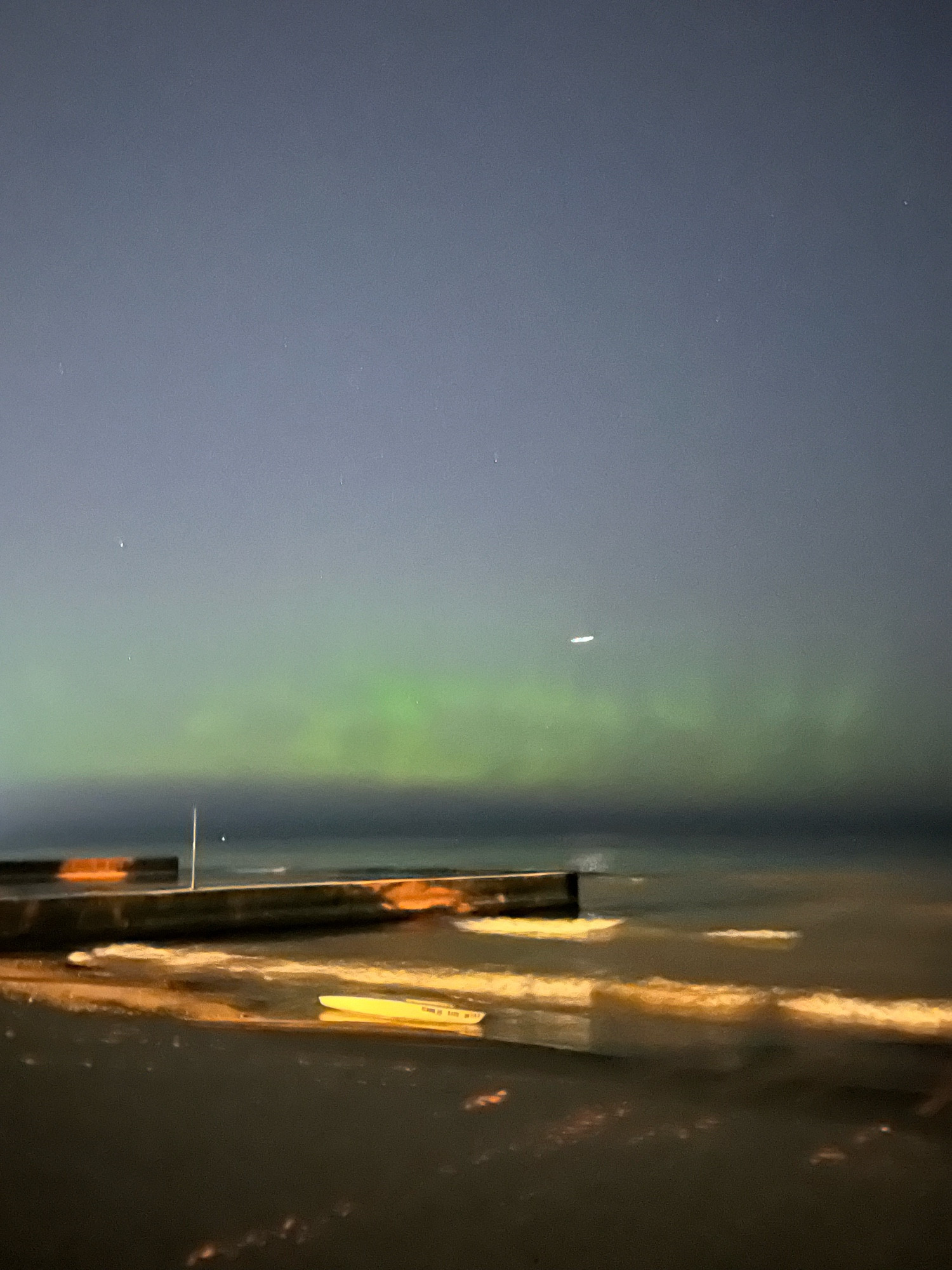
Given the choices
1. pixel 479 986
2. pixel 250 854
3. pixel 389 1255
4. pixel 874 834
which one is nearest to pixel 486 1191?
pixel 389 1255

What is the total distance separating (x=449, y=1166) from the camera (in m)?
7.21

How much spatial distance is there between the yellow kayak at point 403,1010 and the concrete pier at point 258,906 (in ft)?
29.5

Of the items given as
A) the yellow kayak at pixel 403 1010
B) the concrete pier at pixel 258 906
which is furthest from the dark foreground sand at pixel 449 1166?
the concrete pier at pixel 258 906

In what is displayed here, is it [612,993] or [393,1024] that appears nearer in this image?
[393,1024]

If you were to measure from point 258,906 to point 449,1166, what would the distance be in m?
19.6

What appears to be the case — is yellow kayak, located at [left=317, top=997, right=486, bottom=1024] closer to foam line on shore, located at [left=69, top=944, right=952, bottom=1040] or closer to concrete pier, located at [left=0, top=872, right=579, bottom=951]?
foam line on shore, located at [left=69, top=944, right=952, bottom=1040]

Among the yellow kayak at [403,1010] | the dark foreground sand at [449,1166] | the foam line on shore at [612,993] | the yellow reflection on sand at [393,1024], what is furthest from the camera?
the foam line on shore at [612,993]

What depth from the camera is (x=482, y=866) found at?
204 feet

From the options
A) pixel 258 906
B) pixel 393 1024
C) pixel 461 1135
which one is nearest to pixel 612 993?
pixel 393 1024

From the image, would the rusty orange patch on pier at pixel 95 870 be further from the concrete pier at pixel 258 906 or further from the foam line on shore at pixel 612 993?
the foam line on shore at pixel 612 993

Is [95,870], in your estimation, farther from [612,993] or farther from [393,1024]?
[393,1024]

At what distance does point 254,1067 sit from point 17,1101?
2.16m

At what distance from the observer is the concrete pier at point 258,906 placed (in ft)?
70.2

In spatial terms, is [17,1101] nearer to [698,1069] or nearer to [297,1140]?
[297,1140]
